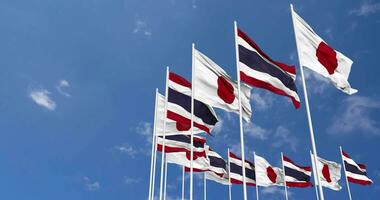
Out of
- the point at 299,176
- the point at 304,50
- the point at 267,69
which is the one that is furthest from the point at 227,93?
the point at 299,176

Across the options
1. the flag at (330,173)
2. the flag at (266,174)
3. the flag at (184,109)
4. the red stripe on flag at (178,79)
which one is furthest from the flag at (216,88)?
the flag at (330,173)

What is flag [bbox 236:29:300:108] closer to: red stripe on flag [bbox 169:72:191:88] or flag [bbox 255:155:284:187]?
red stripe on flag [bbox 169:72:191:88]

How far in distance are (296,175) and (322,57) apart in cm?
2113

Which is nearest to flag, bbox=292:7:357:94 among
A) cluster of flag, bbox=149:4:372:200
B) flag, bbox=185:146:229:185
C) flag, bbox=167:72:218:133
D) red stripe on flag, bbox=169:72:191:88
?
cluster of flag, bbox=149:4:372:200

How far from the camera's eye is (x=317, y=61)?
14875 mm

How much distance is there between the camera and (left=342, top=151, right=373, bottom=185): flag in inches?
1344

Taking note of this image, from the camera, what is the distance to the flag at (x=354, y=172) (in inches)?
1344

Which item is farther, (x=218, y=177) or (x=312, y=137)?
(x=218, y=177)

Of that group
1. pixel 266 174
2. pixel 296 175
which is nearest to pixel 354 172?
pixel 296 175

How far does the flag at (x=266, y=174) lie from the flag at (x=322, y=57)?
62.3 ft

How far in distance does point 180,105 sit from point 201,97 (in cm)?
392

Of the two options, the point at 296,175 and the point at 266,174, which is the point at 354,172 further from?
the point at 266,174

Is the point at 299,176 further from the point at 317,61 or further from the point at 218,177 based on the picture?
the point at 317,61

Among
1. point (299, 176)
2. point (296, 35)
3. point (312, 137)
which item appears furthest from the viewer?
point (299, 176)
